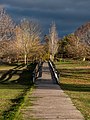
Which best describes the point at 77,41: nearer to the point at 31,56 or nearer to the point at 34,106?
the point at 31,56

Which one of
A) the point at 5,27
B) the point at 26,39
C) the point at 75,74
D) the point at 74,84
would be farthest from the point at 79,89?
the point at 26,39

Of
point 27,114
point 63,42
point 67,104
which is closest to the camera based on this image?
point 27,114

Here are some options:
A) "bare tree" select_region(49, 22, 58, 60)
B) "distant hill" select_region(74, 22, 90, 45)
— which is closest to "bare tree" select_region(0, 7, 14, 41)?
"distant hill" select_region(74, 22, 90, 45)

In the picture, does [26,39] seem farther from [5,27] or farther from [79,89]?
[79,89]

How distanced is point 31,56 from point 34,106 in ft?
300

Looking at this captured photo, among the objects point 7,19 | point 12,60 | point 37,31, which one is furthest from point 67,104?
point 37,31

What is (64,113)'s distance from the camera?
12422 mm

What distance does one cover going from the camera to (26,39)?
101 meters

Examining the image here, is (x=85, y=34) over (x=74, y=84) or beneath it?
over

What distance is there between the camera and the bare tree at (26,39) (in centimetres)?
9669

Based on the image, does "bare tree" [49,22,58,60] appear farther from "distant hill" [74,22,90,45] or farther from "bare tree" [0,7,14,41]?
"bare tree" [0,7,14,41]

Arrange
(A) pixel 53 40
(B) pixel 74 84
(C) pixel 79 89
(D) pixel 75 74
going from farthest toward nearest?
(A) pixel 53 40 → (D) pixel 75 74 → (B) pixel 74 84 → (C) pixel 79 89

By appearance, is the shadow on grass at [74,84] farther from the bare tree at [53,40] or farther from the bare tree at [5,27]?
the bare tree at [53,40]

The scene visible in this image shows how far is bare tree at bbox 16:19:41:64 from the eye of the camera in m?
96.7
